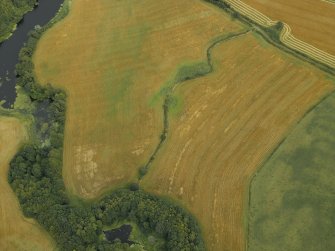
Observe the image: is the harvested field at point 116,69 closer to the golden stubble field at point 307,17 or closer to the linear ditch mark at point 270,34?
the linear ditch mark at point 270,34

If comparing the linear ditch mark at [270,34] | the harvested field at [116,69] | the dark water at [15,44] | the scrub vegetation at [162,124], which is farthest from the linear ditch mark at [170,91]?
the dark water at [15,44]

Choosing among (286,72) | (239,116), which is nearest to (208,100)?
(239,116)

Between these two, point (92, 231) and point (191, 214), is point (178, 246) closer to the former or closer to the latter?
point (191, 214)

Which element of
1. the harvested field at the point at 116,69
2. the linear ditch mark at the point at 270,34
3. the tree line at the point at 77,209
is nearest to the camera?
the tree line at the point at 77,209

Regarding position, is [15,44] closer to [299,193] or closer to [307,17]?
[307,17]

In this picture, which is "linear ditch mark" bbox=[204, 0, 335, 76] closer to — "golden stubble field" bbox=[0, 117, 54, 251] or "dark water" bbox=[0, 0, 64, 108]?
"dark water" bbox=[0, 0, 64, 108]

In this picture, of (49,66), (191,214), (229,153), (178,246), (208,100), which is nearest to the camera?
(178,246)
